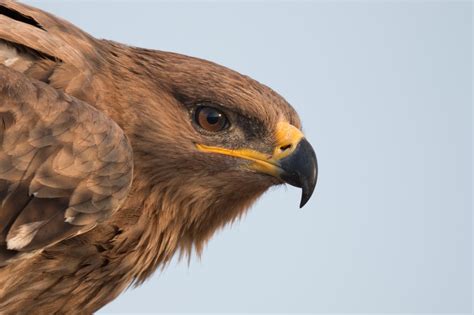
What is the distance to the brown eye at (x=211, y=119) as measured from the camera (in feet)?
25.9

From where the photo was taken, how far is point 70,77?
739cm

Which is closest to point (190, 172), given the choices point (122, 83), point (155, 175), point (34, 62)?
point (155, 175)

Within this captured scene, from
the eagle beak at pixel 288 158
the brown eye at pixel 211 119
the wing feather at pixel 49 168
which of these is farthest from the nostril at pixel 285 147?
the wing feather at pixel 49 168

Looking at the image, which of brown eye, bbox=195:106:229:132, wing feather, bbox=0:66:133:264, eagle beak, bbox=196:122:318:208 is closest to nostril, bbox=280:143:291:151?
eagle beak, bbox=196:122:318:208

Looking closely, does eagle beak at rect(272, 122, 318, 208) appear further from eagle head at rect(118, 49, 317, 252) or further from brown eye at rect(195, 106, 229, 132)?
brown eye at rect(195, 106, 229, 132)

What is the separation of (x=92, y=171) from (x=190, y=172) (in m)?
0.92

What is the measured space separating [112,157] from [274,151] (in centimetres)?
123

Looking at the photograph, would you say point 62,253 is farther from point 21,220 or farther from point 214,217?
point 214,217

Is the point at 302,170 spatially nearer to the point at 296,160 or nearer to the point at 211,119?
the point at 296,160

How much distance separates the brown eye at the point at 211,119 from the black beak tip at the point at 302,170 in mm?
489

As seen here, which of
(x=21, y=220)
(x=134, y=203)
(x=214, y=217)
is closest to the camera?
(x=21, y=220)

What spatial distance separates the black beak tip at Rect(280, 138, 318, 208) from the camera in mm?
7707

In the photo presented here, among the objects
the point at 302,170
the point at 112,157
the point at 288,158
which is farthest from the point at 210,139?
the point at 112,157

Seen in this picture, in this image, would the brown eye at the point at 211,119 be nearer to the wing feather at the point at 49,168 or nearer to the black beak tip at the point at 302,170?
the black beak tip at the point at 302,170
